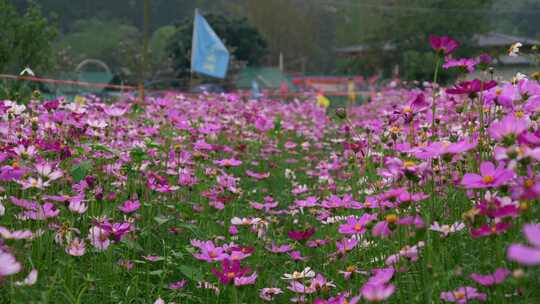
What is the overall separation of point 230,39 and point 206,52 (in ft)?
51.4

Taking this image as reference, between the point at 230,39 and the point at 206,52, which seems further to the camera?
the point at 230,39

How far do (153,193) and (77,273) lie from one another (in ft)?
2.91

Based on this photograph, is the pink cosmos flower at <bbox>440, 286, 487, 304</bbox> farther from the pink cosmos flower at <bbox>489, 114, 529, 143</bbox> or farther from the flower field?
the pink cosmos flower at <bbox>489, 114, 529, 143</bbox>

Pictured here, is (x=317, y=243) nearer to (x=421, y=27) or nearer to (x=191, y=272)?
(x=191, y=272)

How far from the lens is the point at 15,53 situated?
744 cm

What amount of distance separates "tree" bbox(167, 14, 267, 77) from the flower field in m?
19.5

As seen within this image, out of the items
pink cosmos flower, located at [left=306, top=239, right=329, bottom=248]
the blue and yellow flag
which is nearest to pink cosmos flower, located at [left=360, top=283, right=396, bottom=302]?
pink cosmos flower, located at [left=306, top=239, right=329, bottom=248]

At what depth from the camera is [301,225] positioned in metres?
3.04

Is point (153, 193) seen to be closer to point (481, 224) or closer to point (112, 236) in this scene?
point (112, 236)

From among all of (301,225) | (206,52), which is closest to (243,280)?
(301,225)

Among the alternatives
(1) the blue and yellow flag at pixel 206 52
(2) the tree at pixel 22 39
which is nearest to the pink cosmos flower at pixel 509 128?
(2) the tree at pixel 22 39

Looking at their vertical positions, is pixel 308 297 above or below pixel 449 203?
below

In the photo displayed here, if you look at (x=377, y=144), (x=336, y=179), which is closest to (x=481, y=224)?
(x=377, y=144)

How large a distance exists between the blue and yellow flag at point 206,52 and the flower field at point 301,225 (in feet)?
20.0
